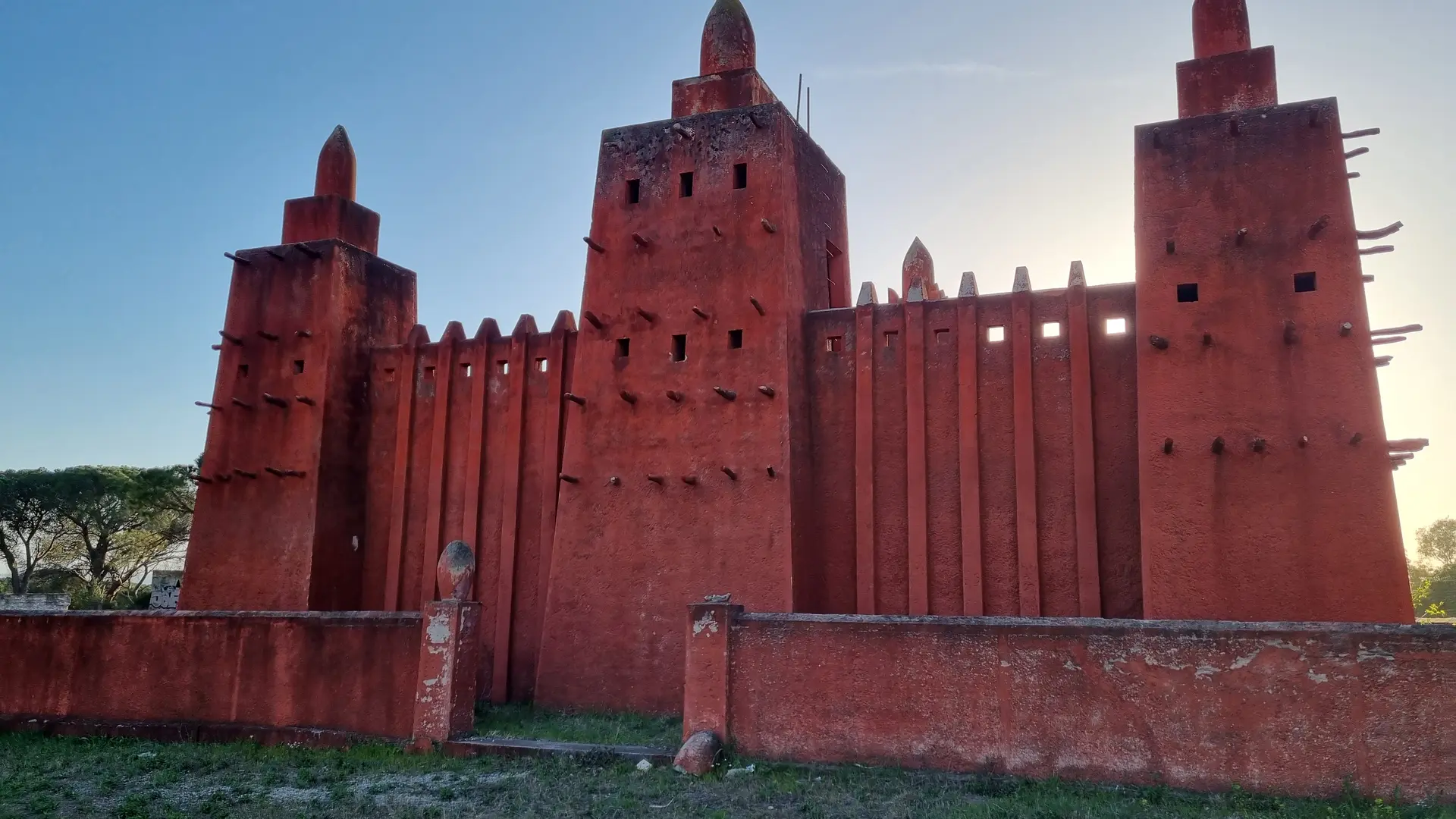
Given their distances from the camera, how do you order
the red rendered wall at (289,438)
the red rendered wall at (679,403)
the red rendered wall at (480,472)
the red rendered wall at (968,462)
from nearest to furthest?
the red rendered wall at (968,462) → the red rendered wall at (679,403) → the red rendered wall at (480,472) → the red rendered wall at (289,438)

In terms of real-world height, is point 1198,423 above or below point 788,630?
above

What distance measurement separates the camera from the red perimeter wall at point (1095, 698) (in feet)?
24.2

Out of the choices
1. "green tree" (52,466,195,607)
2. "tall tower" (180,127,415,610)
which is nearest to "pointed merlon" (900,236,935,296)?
"tall tower" (180,127,415,610)

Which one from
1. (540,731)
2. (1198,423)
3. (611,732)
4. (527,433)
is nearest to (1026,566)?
(1198,423)

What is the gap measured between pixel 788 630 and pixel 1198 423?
16.8ft

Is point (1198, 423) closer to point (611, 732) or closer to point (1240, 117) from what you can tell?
point (1240, 117)

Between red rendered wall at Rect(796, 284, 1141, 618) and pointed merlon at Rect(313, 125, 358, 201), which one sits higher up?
pointed merlon at Rect(313, 125, 358, 201)

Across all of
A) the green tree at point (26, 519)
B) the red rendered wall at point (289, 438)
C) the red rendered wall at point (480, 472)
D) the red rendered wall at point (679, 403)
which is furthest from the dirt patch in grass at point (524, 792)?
the green tree at point (26, 519)

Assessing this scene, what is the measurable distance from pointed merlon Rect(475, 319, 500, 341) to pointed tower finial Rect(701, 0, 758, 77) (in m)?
4.98

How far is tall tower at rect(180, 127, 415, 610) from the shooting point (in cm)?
1541

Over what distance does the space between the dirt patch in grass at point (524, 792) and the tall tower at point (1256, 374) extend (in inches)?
136

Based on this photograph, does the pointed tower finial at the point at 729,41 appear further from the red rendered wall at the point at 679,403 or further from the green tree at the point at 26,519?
the green tree at the point at 26,519

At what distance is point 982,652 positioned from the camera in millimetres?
8430

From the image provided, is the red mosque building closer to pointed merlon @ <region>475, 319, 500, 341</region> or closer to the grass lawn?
pointed merlon @ <region>475, 319, 500, 341</region>
